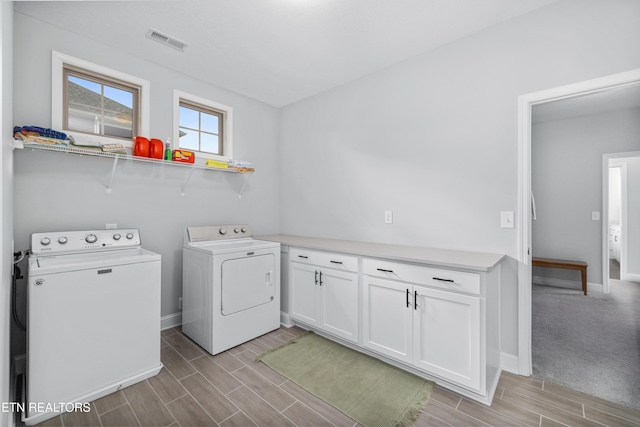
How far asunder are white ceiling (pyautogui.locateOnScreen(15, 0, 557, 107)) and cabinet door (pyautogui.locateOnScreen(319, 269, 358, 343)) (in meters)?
1.97

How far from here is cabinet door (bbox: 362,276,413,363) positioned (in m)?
2.03

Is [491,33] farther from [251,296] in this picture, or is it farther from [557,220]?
[557,220]

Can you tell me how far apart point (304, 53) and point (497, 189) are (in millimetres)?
2004

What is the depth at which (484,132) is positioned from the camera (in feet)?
7.37

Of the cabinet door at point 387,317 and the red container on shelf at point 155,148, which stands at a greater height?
the red container on shelf at point 155,148

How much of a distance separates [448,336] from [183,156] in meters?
2.68

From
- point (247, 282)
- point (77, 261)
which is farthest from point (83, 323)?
point (247, 282)

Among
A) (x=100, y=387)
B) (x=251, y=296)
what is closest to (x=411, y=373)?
(x=251, y=296)

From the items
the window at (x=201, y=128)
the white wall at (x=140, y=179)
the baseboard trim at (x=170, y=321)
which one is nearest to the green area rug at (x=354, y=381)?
the baseboard trim at (x=170, y=321)

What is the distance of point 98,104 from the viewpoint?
8.20 ft

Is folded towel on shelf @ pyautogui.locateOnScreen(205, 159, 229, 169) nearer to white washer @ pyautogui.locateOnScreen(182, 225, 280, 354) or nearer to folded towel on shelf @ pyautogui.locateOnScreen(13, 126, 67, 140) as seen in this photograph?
white washer @ pyautogui.locateOnScreen(182, 225, 280, 354)

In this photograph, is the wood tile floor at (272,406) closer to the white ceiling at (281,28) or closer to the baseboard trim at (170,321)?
the baseboard trim at (170,321)

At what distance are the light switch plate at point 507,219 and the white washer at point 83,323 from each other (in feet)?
8.43

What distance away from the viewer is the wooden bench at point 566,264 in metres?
3.95
